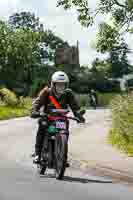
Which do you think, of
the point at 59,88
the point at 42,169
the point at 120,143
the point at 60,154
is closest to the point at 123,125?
the point at 120,143

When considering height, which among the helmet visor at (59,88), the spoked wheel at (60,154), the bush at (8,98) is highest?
the helmet visor at (59,88)

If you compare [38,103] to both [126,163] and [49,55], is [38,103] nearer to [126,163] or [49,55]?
[126,163]

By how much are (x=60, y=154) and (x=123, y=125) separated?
6.72 m

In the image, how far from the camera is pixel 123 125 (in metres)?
19.3

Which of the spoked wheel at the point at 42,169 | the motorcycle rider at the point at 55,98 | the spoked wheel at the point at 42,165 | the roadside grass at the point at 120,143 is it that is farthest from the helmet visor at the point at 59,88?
the roadside grass at the point at 120,143

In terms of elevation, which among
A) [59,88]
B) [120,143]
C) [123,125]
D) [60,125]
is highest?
[59,88]

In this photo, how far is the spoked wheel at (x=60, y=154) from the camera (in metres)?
12.6

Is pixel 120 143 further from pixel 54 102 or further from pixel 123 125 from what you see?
pixel 54 102

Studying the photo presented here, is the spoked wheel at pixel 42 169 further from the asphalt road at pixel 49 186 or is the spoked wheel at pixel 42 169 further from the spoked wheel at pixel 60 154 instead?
the spoked wheel at pixel 60 154

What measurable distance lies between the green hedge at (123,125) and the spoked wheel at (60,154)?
4.68 metres

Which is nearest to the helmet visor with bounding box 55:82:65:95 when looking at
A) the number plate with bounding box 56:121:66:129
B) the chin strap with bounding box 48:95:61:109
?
the chin strap with bounding box 48:95:61:109

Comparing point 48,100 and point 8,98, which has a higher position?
point 48,100

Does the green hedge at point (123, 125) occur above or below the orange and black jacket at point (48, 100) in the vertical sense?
below

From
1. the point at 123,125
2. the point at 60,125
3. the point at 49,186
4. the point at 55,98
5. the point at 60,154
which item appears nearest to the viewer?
the point at 49,186
